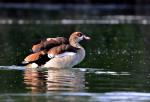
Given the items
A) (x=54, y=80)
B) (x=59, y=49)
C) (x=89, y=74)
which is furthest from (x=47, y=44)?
(x=54, y=80)

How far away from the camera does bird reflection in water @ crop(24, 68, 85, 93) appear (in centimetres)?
1662

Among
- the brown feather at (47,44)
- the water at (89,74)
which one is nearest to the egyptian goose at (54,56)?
the brown feather at (47,44)

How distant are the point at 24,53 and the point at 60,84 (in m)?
8.54

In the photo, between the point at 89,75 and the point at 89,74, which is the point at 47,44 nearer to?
the point at 89,74

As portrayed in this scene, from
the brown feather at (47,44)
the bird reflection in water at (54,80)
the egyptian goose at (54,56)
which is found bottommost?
the bird reflection in water at (54,80)

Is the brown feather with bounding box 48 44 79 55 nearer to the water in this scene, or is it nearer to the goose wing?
the goose wing

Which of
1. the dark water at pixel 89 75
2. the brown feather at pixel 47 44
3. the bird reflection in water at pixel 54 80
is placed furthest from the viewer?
the brown feather at pixel 47 44

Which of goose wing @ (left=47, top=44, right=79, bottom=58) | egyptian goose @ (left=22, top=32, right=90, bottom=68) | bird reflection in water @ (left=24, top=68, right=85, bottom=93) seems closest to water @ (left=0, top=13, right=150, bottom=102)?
bird reflection in water @ (left=24, top=68, right=85, bottom=93)

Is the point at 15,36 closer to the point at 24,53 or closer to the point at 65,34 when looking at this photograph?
the point at 65,34

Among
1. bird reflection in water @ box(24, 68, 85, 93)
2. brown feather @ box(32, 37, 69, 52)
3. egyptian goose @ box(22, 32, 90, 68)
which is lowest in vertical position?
bird reflection in water @ box(24, 68, 85, 93)

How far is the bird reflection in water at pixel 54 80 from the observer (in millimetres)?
16625

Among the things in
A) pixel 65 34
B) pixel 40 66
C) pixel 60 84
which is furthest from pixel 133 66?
pixel 65 34

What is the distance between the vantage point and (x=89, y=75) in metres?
19.2

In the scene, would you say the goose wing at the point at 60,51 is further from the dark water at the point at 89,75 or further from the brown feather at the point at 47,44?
the dark water at the point at 89,75
